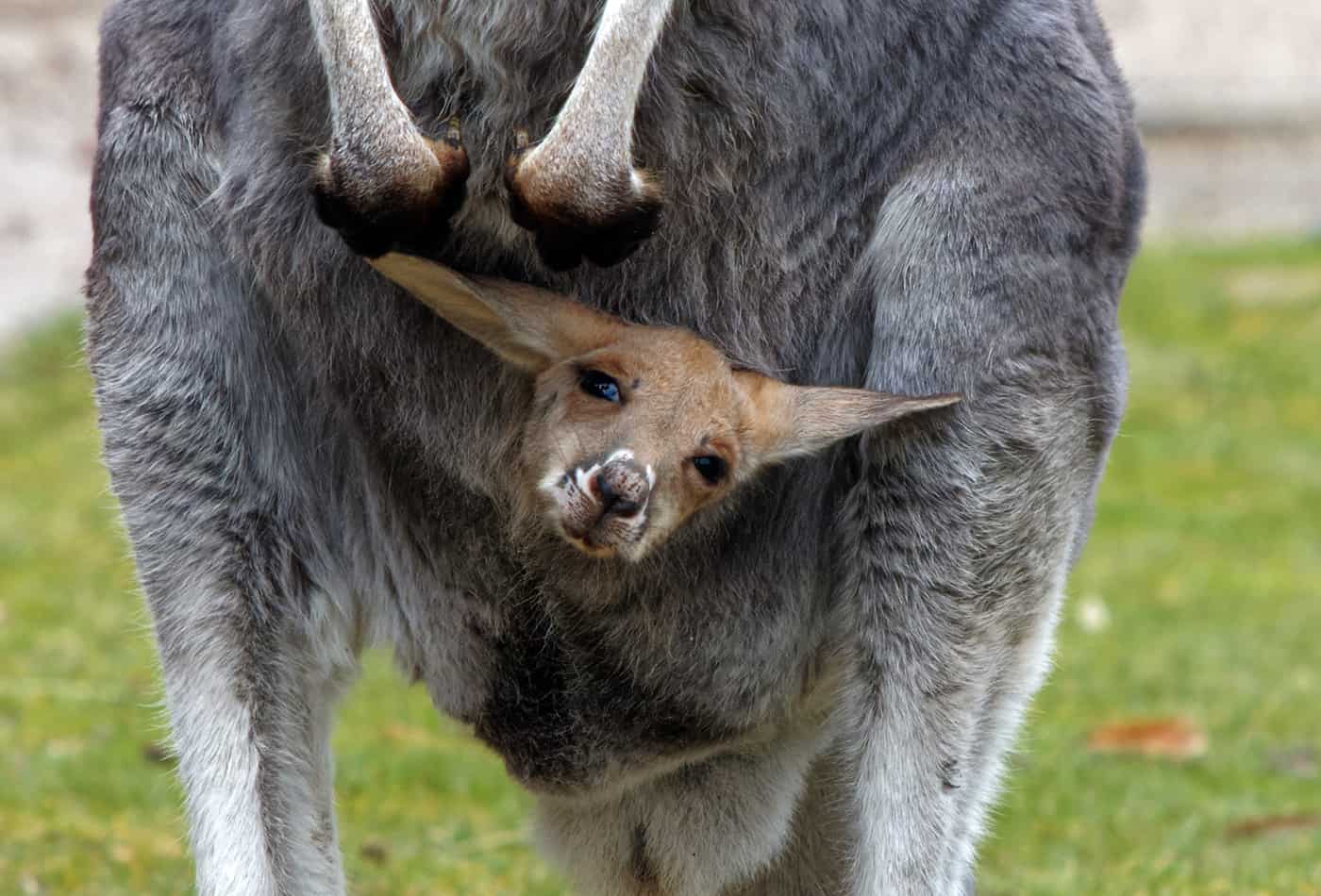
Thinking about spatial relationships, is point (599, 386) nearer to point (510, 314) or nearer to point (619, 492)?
point (510, 314)

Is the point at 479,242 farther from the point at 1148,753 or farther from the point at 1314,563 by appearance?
the point at 1314,563

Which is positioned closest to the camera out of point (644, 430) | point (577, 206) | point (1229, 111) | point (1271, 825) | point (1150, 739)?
point (577, 206)

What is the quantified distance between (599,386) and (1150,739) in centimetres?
423

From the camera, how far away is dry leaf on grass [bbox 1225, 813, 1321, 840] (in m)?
5.79

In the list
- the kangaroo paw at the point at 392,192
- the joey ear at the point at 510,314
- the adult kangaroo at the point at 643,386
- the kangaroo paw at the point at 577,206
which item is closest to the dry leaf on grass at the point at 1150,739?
the adult kangaroo at the point at 643,386

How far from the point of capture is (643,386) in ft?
10.5

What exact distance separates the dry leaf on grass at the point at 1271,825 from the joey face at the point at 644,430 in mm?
3118

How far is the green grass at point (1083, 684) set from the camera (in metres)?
5.32

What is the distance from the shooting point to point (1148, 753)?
22.2 ft

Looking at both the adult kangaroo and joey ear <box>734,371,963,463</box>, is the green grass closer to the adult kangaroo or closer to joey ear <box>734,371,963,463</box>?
the adult kangaroo

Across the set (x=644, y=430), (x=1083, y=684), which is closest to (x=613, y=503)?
(x=644, y=430)

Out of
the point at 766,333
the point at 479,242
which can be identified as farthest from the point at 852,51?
the point at 479,242

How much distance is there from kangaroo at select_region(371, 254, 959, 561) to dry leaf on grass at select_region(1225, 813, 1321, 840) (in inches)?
118

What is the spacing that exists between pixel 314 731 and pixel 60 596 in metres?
5.46
